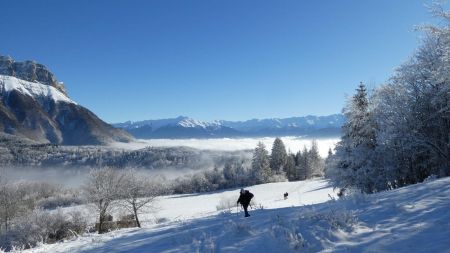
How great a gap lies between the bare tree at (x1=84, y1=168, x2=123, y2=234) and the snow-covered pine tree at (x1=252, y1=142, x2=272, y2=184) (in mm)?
62596

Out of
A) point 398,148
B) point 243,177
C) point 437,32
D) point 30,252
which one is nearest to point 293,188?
point 243,177

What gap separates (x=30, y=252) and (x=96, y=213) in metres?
41.7

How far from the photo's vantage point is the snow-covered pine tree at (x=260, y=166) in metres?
112

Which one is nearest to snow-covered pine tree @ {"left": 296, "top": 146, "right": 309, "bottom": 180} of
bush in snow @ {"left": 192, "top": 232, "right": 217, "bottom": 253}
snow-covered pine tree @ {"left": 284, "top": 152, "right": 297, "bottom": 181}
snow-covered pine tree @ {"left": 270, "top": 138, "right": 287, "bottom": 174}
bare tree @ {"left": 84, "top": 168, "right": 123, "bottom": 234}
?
snow-covered pine tree @ {"left": 284, "top": 152, "right": 297, "bottom": 181}

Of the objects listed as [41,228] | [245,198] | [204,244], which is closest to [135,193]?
[41,228]

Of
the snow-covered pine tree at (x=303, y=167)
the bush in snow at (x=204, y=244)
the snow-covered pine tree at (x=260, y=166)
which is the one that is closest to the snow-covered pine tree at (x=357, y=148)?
the bush in snow at (x=204, y=244)

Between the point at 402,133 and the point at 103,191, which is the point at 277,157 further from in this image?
the point at 402,133

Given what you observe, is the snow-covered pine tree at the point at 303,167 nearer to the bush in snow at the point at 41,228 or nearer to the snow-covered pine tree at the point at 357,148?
the bush in snow at the point at 41,228

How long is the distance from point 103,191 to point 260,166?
6714cm

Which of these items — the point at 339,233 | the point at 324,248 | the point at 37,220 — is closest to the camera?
the point at 324,248

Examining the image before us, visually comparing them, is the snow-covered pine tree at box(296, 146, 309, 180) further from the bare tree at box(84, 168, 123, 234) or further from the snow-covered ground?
the snow-covered ground

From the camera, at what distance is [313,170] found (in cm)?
12812

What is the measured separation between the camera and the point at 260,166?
112438mm

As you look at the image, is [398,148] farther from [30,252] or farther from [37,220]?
[37,220]
